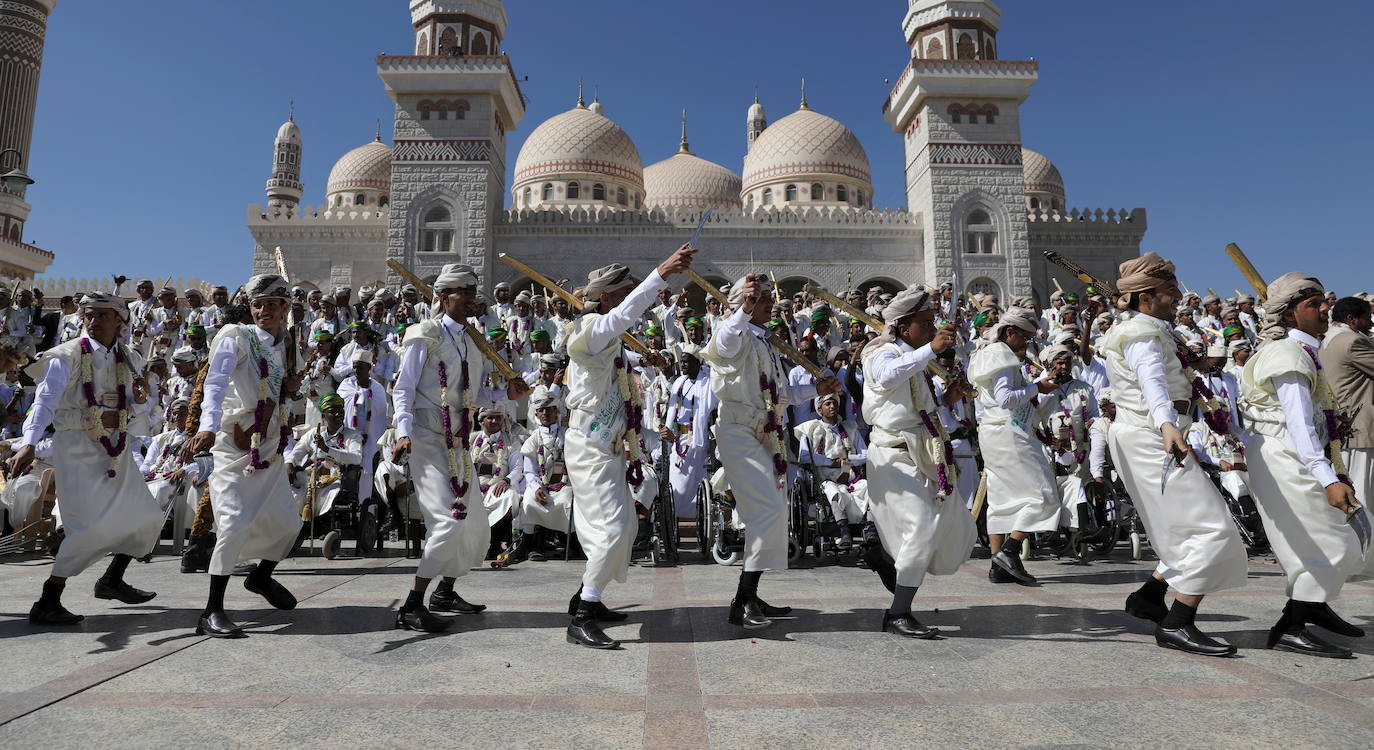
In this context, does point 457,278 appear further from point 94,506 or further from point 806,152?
point 806,152

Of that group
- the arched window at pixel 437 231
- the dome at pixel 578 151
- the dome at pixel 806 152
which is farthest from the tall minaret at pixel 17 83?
the dome at pixel 806 152

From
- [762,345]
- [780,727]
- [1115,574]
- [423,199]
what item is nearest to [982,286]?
[423,199]

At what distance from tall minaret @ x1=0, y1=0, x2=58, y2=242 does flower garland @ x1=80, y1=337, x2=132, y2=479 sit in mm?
49949

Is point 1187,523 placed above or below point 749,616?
above

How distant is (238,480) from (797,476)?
168 inches

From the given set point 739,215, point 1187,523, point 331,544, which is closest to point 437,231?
point 739,215

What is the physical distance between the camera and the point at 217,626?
4.05 metres

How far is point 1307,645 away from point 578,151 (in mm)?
34579

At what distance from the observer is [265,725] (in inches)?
106

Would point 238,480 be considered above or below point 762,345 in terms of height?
below

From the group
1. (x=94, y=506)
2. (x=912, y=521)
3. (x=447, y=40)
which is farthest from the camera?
(x=447, y=40)

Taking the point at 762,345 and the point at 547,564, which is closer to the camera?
the point at 762,345

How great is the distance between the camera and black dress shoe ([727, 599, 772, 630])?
423 cm

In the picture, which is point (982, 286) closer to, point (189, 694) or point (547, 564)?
point (547, 564)
